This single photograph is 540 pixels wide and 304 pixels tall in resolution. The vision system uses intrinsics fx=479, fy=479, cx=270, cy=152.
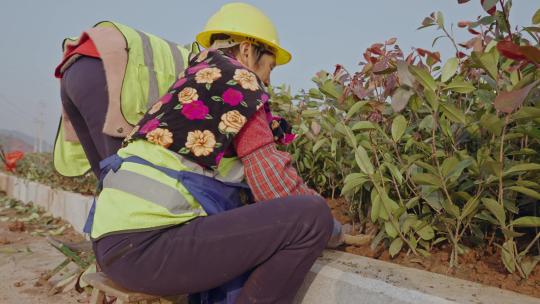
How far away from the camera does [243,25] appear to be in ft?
5.97

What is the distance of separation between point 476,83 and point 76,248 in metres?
2.41

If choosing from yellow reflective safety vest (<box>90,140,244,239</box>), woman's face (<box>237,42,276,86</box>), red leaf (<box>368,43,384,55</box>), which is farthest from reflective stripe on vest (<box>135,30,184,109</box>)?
red leaf (<box>368,43,384,55</box>)

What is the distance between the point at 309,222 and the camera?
153 cm

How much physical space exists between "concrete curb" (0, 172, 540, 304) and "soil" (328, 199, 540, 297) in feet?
0.37

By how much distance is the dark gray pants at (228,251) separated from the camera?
4.86 ft

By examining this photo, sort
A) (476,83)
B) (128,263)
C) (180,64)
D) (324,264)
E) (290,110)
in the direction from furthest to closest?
(290,110), (180,64), (476,83), (324,264), (128,263)

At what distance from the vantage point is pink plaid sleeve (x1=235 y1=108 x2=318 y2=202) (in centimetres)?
157

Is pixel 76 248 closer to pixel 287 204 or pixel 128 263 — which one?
Answer: pixel 128 263

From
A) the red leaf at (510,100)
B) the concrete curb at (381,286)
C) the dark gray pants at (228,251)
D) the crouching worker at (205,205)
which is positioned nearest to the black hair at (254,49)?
the crouching worker at (205,205)

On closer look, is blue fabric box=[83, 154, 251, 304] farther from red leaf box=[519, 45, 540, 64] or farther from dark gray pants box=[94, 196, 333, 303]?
red leaf box=[519, 45, 540, 64]

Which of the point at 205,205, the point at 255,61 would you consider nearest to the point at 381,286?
the point at 205,205

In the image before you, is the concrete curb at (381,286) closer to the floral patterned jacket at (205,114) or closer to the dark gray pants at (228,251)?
the dark gray pants at (228,251)

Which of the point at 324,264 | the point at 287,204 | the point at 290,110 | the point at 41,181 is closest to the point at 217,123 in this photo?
the point at 287,204

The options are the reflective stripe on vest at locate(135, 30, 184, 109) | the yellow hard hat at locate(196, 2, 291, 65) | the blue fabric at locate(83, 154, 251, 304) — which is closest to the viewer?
the blue fabric at locate(83, 154, 251, 304)
